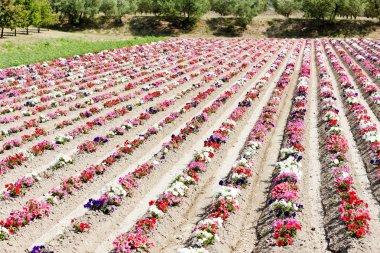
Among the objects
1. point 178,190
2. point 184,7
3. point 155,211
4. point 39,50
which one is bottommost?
point 155,211

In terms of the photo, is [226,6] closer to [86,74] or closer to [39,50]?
[39,50]

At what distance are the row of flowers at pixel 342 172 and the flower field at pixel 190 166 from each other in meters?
0.06

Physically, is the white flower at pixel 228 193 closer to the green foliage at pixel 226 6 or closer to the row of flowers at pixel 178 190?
the row of flowers at pixel 178 190

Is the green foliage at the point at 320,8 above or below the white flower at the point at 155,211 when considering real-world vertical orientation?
above

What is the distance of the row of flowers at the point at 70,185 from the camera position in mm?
12133

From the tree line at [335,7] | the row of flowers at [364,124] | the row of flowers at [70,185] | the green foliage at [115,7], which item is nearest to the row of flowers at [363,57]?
the row of flowers at [364,124]

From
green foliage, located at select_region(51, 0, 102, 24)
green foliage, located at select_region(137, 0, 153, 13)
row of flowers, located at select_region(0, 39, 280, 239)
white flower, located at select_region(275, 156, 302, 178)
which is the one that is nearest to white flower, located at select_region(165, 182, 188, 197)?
row of flowers, located at select_region(0, 39, 280, 239)

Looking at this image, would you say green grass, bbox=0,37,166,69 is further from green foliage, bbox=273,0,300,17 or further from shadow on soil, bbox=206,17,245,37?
green foliage, bbox=273,0,300,17

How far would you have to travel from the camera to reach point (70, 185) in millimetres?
14719

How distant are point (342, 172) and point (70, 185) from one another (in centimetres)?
1046

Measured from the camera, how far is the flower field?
11.8m

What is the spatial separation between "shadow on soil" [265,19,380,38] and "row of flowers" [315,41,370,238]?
65233mm

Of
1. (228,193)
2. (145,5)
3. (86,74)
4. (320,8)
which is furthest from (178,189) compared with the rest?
(145,5)

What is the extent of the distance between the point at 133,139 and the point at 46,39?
47306 millimetres
